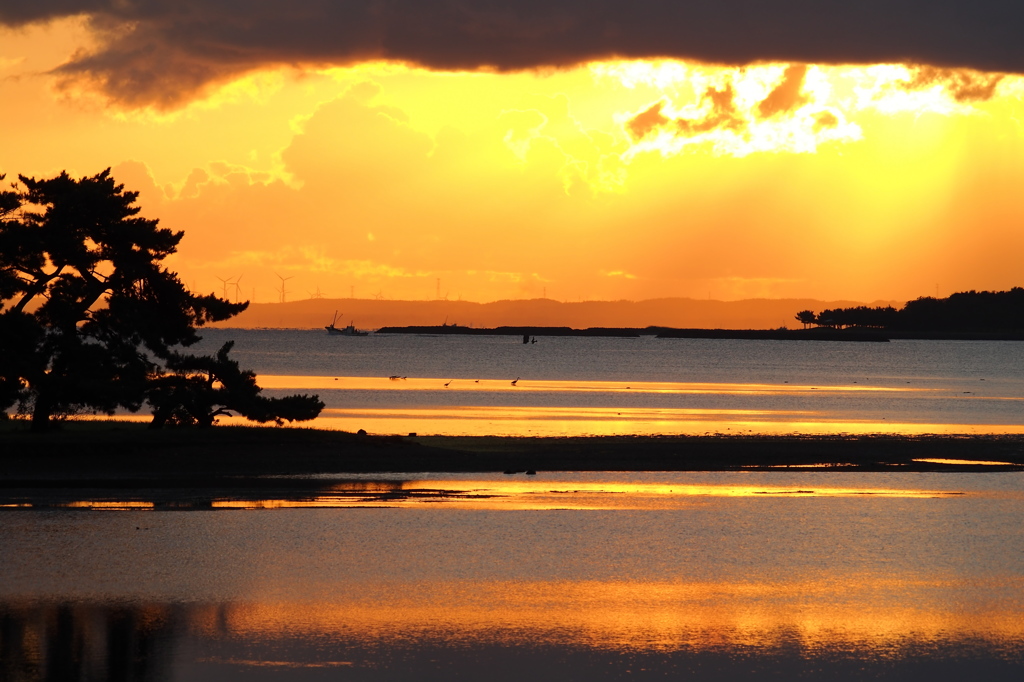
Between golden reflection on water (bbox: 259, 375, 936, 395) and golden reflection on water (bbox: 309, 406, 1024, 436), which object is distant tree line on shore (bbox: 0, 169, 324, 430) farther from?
golden reflection on water (bbox: 259, 375, 936, 395)

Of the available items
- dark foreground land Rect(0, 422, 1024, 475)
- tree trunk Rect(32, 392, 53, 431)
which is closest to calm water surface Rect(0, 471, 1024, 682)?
dark foreground land Rect(0, 422, 1024, 475)

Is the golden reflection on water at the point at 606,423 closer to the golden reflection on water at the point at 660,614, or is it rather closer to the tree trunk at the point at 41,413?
the tree trunk at the point at 41,413

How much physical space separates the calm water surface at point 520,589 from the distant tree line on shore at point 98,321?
14611 millimetres

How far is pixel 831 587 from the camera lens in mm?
20781

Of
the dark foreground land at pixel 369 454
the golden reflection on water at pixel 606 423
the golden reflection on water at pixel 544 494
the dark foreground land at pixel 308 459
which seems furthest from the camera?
the golden reflection on water at pixel 606 423

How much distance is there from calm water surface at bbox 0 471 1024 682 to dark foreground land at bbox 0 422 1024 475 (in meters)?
7.92

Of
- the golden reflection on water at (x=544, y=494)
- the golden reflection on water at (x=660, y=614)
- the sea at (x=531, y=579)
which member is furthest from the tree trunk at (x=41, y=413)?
the golden reflection on water at (x=660, y=614)

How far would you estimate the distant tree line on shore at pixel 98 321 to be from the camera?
43.0 meters

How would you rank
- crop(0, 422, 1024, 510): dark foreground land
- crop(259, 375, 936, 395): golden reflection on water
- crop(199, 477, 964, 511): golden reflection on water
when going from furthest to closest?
crop(259, 375, 936, 395): golden reflection on water, crop(0, 422, 1024, 510): dark foreground land, crop(199, 477, 964, 511): golden reflection on water

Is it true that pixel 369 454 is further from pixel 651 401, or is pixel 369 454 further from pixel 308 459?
pixel 651 401

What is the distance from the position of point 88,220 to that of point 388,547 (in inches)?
1037

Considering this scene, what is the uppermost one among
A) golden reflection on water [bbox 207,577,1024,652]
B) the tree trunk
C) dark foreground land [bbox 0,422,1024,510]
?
the tree trunk

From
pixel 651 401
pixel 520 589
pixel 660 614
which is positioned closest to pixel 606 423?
pixel 651 401

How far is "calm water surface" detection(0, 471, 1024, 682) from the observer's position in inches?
617
